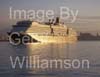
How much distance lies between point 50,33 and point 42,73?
8.10 metres

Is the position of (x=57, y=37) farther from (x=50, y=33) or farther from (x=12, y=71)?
(x=12, y=71)

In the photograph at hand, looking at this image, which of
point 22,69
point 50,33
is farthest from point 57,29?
point 22,69

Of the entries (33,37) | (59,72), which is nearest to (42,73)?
(59,72)

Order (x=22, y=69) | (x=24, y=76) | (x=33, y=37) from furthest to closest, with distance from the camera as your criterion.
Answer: (x=33, y=37) < (x=22, y=69) < (x=24, y=76)

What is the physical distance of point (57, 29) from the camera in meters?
12.9

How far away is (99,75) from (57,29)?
842 cm

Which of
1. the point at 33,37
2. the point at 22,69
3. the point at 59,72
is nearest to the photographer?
the point at 59,72

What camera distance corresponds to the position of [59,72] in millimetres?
4852

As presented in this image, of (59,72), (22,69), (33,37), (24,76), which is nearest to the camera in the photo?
(24,76)

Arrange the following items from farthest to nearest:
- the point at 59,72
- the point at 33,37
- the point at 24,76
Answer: the point at 33,37 → the point at 59,72 → the point at 24,76

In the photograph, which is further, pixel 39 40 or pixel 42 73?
pixel 39 40

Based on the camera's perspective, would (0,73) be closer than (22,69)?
Yes

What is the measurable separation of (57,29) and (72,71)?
7.90 metres

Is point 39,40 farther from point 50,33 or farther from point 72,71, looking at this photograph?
point 72,71
